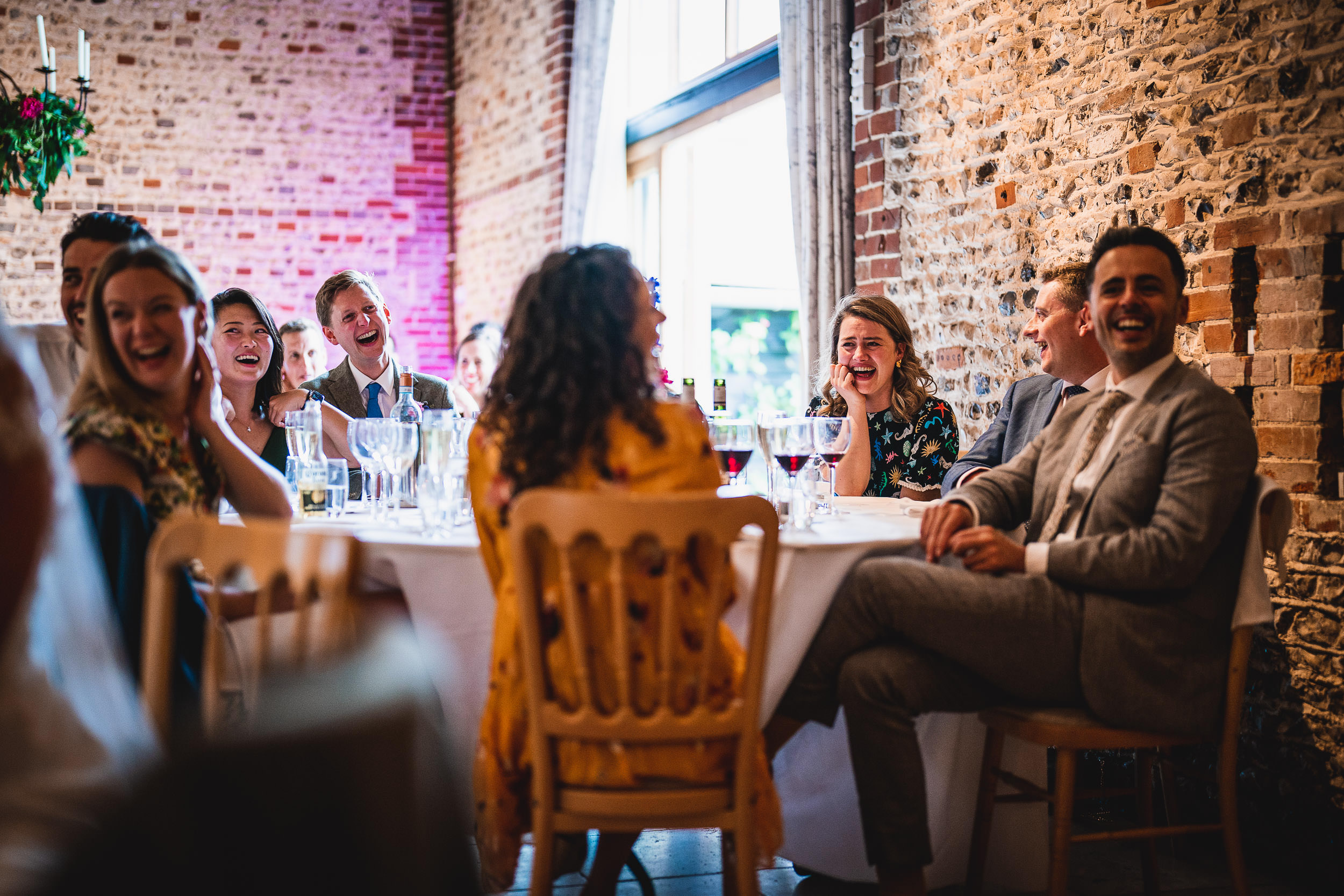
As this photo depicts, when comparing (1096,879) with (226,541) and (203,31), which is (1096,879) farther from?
(203,31)

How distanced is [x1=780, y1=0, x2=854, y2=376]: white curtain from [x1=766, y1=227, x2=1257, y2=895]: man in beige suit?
6.34 ft

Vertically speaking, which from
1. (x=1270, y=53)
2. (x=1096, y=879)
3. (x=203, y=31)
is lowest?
(x=1096, y=879)

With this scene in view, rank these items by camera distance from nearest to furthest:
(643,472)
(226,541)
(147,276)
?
(226,541), (643,472), (147,276)

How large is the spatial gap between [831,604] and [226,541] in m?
1.11

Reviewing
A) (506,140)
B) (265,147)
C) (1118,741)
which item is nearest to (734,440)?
(1118,741)

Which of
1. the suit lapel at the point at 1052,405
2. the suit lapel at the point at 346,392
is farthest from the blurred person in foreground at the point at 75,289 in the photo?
the suit lapel at the point at 1052,405

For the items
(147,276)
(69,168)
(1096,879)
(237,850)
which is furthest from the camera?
(69,168)

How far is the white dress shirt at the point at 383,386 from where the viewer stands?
147 inches

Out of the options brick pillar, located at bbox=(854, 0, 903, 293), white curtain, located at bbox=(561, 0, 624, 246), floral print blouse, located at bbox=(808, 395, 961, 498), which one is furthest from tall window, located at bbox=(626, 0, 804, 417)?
floral print blouse, located at bbox=(808, 395, 961, 498)

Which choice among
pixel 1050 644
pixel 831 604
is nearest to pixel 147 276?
pixel 831 604

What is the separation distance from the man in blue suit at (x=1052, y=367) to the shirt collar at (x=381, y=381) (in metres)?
1.94

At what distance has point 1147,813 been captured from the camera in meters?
2.25

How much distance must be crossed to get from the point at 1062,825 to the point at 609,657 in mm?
952

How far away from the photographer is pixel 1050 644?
1.96 m
